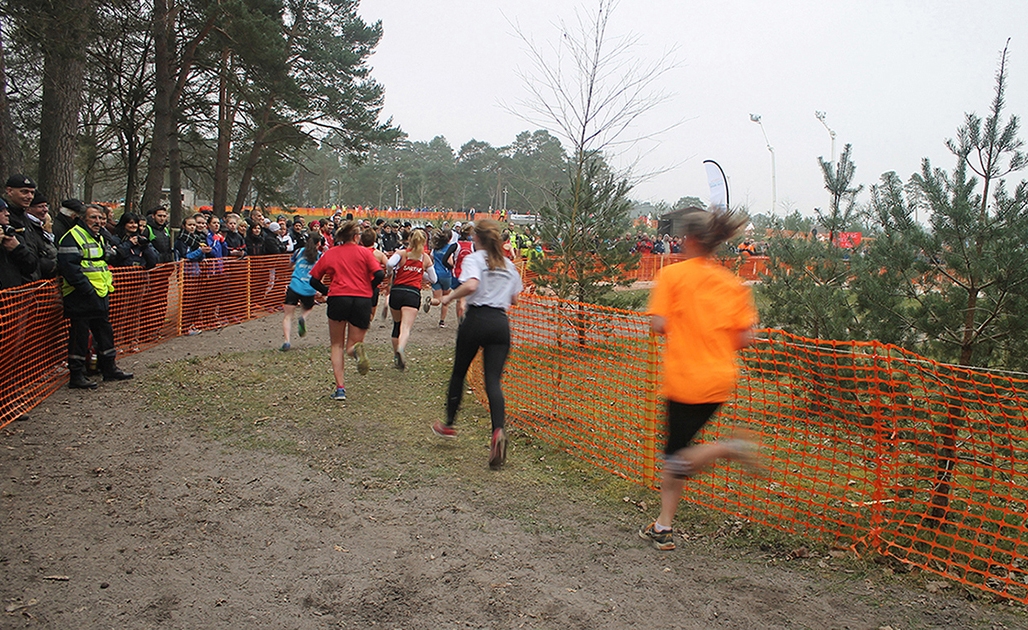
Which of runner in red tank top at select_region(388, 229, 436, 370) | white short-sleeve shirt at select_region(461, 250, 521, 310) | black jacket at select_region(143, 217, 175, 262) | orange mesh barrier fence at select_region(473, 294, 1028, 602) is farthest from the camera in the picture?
black jacket at select_region(143, 217, 175, 262)

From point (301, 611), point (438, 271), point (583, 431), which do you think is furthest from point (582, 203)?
point (301, 611)

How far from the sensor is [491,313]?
5.02 metres

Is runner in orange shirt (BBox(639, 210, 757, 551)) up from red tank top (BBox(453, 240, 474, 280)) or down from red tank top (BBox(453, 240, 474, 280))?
down

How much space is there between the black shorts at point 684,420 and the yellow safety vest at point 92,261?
6407 millimetres

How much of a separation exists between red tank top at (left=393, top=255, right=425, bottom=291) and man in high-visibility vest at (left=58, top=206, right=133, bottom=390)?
326 centimetres

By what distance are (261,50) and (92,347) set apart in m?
11.8

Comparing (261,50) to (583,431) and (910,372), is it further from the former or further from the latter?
(910,372)

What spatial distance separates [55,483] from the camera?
4926 millimetres

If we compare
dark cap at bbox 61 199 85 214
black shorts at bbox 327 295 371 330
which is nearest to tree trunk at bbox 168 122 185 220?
dark cap at bbox 61 199 85 214

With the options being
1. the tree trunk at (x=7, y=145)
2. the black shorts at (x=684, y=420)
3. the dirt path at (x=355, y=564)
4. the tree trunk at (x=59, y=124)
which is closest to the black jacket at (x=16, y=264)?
the dirt path at (x=355, y=564)

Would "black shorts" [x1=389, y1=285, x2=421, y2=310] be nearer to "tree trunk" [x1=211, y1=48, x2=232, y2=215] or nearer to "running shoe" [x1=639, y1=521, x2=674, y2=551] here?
"running shoe" [x1=639, y1=521, x2=674, y2=551]

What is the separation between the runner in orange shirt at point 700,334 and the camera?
3752 mm

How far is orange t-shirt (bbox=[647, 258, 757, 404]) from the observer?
12.3 ft

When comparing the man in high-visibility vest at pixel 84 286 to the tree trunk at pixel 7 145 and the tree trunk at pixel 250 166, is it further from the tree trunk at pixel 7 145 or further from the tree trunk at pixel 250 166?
the tree trunk at pixel 250 166
